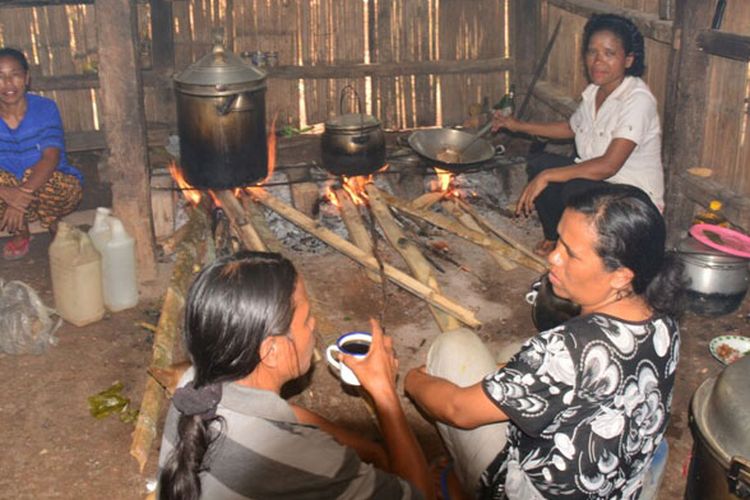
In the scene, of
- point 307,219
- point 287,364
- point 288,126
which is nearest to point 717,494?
point 287,364

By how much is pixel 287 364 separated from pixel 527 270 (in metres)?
4.32

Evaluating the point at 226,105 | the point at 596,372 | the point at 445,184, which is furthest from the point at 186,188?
the point at 596,372

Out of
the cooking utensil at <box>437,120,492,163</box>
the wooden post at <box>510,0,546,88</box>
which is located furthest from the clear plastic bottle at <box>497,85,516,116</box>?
the cooking utensil at <box>437,120,492,163</box>

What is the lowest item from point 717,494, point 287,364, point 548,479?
point 717,494

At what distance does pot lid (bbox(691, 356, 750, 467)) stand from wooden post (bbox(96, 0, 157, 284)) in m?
4.09

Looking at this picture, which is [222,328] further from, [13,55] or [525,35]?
[525,35]

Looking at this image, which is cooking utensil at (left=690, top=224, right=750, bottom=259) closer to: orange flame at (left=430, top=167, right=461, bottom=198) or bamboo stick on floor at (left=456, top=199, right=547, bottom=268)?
bamboo stick on floor at (left=456, top=199, right=547, bottom=268)

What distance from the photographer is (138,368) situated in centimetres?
494

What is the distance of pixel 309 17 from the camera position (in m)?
8.70

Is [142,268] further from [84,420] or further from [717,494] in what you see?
[717,494]

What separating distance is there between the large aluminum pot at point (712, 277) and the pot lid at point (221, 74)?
328 cm

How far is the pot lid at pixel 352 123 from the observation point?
6574 millimetres

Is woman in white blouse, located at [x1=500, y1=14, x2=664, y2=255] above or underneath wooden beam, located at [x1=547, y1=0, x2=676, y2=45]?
underneath

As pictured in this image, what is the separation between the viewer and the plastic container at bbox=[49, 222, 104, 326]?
5160 mm
